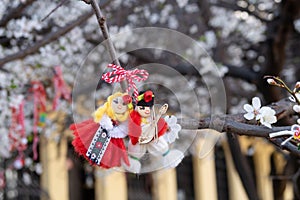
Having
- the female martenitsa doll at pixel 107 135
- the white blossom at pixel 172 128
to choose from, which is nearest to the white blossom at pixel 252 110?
the white blossom at pixel 172 128

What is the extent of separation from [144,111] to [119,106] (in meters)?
0.13

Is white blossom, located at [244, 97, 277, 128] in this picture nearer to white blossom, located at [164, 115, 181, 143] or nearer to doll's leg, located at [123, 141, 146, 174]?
white blossom, located at [164, 115, 181, 143]

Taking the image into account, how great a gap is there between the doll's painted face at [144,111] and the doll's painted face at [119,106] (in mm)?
74

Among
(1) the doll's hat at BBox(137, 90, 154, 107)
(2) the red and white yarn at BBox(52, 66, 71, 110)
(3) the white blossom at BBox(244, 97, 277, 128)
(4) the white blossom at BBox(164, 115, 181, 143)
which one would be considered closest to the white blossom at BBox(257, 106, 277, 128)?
(3) the white blossom at BBox(244, 97, 277, 128)

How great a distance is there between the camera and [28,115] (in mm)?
6852

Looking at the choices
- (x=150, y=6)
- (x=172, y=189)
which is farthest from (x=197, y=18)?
(x=172, y=189)

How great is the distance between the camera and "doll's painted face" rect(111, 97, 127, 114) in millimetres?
2867

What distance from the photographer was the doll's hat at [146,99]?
2.80 m

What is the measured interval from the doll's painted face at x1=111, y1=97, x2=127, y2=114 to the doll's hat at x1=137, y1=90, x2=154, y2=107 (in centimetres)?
8

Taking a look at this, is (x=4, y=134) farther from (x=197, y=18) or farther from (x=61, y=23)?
(x=197, y=18)

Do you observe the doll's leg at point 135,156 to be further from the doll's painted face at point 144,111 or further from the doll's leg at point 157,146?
the doll's painted face at point 144,111

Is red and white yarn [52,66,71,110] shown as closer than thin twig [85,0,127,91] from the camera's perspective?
No

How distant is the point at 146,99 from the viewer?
2812 mm

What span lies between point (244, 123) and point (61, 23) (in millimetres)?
3489
